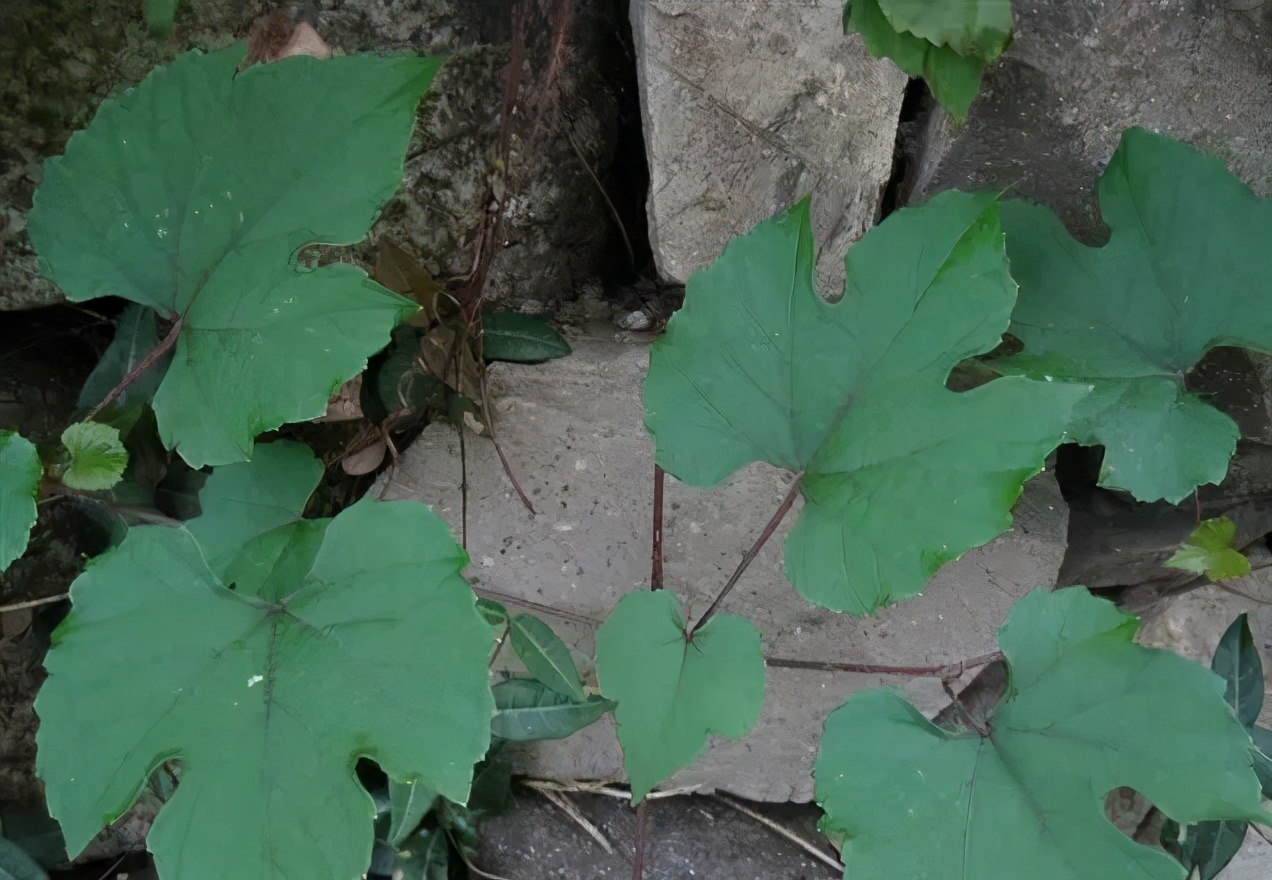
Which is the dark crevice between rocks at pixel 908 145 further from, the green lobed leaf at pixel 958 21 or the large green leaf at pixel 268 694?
the large green leaf at pixel 268 694

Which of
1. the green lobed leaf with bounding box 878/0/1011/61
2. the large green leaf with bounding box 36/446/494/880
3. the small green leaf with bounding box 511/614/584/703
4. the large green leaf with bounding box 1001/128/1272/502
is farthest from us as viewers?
the small green leaf with bounding box 511/614/584/703

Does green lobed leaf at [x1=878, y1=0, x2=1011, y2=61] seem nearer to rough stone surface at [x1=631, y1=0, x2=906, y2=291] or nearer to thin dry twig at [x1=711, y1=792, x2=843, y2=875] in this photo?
rough stone surface at [x1=631, y1=0, x2=906, y2=291]

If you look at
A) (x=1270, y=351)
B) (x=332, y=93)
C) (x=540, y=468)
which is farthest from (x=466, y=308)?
(x=1270, y=351)

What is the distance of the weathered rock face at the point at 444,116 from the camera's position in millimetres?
999

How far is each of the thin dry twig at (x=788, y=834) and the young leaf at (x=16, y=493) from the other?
2.99 ft

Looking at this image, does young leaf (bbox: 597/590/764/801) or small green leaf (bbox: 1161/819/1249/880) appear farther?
small green leaf (bbox: 1161/819/1249/880)

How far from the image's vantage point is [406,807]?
110 cm

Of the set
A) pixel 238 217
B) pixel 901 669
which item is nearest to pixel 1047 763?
pixel 901 669

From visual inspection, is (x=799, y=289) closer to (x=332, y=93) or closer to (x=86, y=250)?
(x=332, y=93)

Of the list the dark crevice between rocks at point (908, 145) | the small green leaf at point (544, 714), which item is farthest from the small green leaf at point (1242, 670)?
the small green leaf at point (544, 714)

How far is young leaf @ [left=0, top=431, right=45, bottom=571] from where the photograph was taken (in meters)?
0.82

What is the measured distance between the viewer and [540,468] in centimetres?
121

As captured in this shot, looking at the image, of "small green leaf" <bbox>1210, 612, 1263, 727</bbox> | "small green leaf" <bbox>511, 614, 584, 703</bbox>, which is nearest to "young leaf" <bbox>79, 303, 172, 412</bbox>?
"small green leaf" <bbox>511, 614, 584, 703</bbox>

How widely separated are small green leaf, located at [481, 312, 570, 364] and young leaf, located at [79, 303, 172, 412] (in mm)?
385
